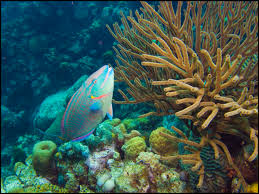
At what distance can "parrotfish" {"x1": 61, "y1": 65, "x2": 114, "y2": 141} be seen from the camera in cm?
158

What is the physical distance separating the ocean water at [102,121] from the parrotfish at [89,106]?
3cm

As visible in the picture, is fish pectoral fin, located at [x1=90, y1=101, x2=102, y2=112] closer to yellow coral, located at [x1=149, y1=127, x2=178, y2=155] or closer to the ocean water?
the ocean water

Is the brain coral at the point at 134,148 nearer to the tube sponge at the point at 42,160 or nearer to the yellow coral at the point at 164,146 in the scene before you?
the yellow coral at the point at 164,146

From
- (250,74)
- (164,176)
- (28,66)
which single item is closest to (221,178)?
(164,176)

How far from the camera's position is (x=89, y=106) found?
5.49 feet

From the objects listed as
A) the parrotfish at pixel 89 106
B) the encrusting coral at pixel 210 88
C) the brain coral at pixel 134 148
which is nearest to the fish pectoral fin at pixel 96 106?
the parrotfish at pixel 89 106

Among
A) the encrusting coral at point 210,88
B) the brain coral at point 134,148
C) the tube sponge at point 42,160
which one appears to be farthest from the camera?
the tube sponge at point 42,160

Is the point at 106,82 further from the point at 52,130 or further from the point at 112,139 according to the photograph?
the point at 112,139

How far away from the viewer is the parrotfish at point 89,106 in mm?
1580

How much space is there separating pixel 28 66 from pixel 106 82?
37.9 ft

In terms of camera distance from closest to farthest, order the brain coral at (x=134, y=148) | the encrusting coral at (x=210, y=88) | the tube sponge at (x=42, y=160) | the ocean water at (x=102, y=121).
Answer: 1. the encrusting coral at (x=210, y=88)
2. the ocean water at (x=102, y=121)
3. the brain coral at (x=134, y=148)
4. the tube sponge at (x=42, y=160)

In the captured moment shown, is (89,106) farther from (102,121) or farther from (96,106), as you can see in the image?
(102,121)

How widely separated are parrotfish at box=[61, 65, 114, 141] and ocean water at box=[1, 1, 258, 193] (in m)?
0.03

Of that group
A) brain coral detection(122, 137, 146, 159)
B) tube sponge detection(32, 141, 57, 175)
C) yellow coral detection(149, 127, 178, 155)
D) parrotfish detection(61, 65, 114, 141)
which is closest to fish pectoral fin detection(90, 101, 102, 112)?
parrotfish detection(61, 65, 114, 141)
